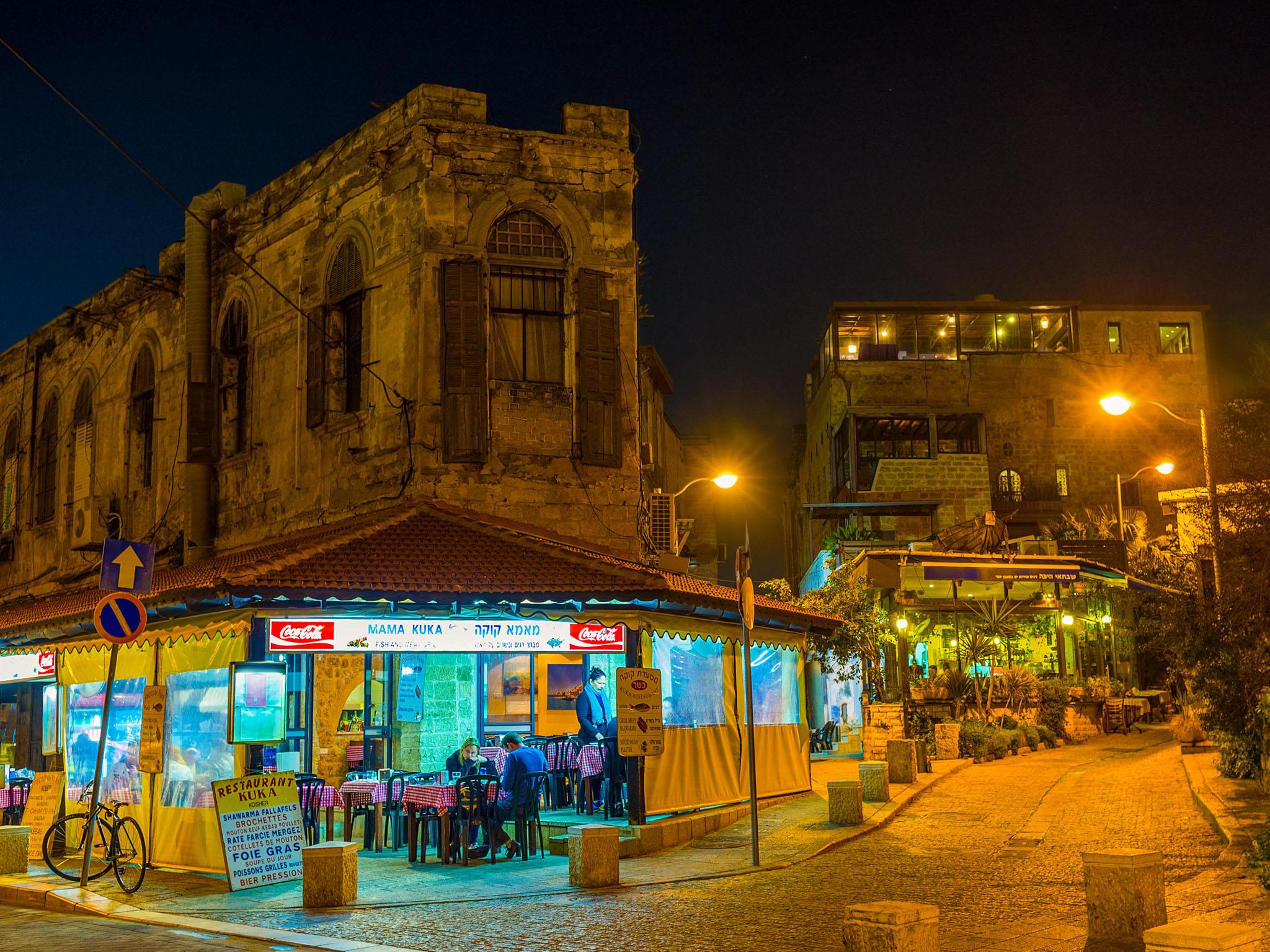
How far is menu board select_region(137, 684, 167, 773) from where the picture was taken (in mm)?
13305

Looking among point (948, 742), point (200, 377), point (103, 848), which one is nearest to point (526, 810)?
point (103, 848)

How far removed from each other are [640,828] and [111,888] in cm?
534

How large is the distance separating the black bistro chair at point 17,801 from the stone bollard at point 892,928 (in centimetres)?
1356

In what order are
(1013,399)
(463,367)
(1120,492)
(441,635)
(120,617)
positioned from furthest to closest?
1. (1013,399)
2. (1120,492)
3. (463,367)
4. (441,635)
5. (120,617)

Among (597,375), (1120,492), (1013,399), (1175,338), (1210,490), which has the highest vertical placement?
(1175,338)

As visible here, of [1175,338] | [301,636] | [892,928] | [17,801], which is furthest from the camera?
[1175,338]

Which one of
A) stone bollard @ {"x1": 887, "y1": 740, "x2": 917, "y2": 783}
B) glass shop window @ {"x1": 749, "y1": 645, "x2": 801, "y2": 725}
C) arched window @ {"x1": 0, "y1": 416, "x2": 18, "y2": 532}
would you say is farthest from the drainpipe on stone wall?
stone bollard @ {"x1": 887, "y1": 740, "x2": 917, "y2": 783}

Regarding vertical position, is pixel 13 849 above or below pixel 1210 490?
below

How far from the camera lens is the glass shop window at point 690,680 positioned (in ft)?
49.8

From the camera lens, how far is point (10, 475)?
29719 mm

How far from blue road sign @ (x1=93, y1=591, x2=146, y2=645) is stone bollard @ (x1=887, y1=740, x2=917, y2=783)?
10949 mm

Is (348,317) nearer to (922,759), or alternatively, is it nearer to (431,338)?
(431,338)

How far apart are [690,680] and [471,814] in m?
3.62

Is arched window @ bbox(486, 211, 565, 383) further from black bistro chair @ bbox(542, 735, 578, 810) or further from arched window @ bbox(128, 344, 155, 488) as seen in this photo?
arched window @ bbox(128, 344, 155, 488)
